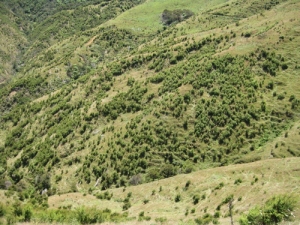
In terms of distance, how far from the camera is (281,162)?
113 ft

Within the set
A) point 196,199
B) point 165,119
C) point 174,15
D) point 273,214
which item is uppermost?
point 174,15

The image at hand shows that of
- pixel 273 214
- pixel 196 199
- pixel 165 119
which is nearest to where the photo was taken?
pixel 273 214

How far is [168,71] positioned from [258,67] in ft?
58.5

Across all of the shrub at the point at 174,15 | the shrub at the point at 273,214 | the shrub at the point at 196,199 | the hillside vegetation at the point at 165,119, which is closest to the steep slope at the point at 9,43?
the shrub at the point at 174,15

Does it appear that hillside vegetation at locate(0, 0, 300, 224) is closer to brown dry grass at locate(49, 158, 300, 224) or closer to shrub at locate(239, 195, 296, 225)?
brown dry grass at locate(49, 158, 300, 224)

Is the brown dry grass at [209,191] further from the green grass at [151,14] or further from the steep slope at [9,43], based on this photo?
the steep slope at [9,43]

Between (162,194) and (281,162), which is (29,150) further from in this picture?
(281,162)

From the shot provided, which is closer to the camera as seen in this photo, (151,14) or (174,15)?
(174,15)

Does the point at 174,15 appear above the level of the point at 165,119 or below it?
above

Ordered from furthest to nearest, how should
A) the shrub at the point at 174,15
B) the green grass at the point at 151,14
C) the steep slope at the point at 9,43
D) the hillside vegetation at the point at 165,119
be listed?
the steep slope at the point at 9,43 → the green grass at the point at 151,14 → the shrub at the point at 174,15 → the hillside vegetation at the point at 165,119

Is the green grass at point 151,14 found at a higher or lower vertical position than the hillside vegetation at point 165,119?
higher

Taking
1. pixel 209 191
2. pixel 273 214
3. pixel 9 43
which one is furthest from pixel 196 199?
pixel 9 43

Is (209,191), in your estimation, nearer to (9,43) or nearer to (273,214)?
(273,214)

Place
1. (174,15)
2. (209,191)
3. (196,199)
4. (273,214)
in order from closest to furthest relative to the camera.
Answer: (273,214), (196,199), (209,191), (174,15)
